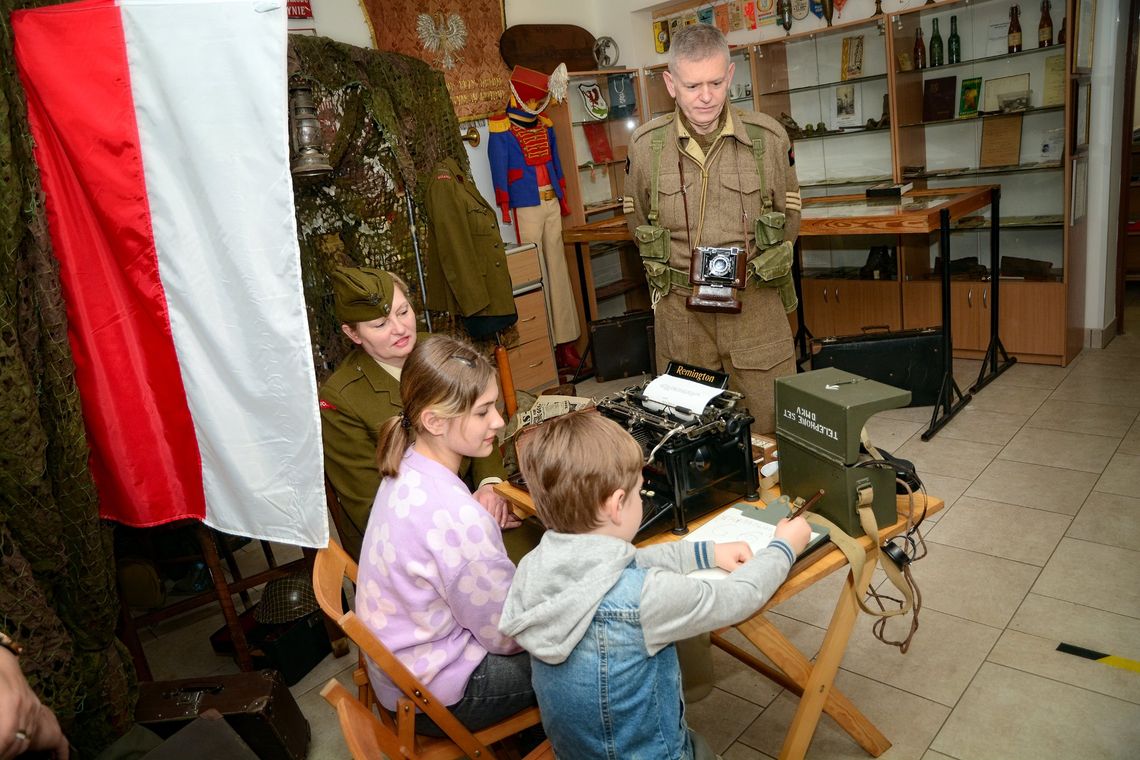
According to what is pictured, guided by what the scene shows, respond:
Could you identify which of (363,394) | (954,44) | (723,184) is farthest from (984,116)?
(363,394)

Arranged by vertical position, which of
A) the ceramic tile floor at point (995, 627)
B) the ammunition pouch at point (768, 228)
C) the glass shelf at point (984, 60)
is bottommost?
the ceramic tile floor at point (995, 627)

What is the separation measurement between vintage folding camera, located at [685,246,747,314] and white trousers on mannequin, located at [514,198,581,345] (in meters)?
2.63

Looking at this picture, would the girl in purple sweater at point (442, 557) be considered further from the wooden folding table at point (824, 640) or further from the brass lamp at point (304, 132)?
the brass lamp at point (304, 132)

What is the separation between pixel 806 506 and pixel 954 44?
4145mm

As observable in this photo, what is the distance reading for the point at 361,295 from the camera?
2309mm

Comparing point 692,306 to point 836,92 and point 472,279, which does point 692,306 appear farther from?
point 836,92

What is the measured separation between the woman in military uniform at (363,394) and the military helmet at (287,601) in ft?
1.90

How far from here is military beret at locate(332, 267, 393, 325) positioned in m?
2.31

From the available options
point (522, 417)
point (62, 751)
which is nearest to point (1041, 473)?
point (522, 417)

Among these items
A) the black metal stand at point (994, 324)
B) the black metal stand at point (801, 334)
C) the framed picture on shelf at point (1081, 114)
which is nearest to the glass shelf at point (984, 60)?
the framed picture on shelf at point (1081, 114)

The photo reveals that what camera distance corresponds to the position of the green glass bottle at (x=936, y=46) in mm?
4766

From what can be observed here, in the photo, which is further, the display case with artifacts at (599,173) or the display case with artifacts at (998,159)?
the display case with artifacts at (599,173)

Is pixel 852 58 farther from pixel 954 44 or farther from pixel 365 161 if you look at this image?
pixel 365 161

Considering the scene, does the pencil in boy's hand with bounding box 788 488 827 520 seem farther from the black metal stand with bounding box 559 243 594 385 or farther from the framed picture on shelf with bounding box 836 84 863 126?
the framed picture on shelf with bounding box 836 84 863 126
